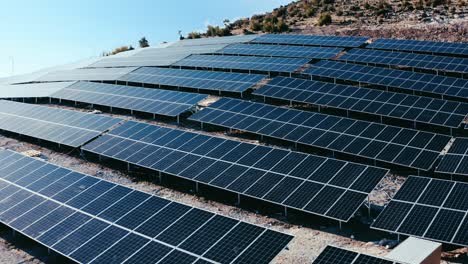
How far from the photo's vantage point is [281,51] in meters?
49.1

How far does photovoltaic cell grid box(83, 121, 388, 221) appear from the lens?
20641 mm

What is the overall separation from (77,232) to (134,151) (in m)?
8.32

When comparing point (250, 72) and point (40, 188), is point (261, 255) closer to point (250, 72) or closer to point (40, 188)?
point (40, 188)

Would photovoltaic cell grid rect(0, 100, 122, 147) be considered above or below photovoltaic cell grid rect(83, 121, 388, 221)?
above

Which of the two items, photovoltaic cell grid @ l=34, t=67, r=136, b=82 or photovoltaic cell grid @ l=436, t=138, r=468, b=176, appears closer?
photovoltaic cell grid @ l=436, t=138, r=468, b=176

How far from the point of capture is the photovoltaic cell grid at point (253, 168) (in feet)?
67.7

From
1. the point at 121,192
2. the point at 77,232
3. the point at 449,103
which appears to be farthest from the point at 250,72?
the point at 77,232

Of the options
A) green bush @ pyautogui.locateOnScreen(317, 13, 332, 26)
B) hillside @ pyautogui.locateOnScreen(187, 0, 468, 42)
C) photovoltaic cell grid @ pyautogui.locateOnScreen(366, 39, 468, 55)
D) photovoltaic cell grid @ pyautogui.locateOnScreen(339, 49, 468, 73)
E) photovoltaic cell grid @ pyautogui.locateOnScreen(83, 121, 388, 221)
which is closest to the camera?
photovoltaic cell grid @ pyautogui.locateOnScreen(83, 121, 388, 221)

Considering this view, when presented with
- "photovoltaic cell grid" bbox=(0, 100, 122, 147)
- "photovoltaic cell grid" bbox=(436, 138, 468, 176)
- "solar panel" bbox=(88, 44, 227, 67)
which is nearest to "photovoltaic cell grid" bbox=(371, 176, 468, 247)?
"photovoltaic cell grid" bbox=(436, 138, 468, 176)

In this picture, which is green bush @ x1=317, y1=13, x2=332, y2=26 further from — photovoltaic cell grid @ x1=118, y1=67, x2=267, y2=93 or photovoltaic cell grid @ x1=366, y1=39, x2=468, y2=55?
photovoltaic cell grid @ x1=118, y1=67, x2=267, y2=93

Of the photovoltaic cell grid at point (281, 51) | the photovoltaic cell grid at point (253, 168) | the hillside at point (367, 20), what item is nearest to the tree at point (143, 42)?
the hillside at point (367, 20)

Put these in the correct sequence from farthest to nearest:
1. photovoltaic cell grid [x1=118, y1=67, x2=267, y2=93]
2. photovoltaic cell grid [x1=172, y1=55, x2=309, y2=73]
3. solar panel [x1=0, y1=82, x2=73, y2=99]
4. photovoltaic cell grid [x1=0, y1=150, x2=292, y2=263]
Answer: photovoltaic cell grid [x1=172, y1=55, x2=309, y2=73] → solar panel [x1=0, y1=82, x2=73, y2=99] → photovoltaic cell grid [x1=118, y1=67, x2=267, y2=93] → photovoltaic cell grid [x1=0, y1=150, x2=292, y2=263]

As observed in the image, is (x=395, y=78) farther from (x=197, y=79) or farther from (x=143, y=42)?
(x=143, y=42)

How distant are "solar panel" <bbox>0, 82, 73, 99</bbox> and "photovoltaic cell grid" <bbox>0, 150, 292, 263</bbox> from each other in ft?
61.7
